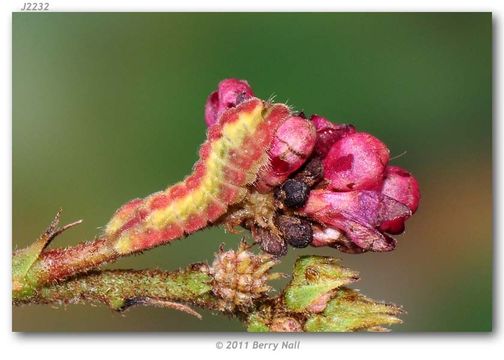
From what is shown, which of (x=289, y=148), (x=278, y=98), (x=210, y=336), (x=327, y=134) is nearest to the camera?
(x=289, y=148)

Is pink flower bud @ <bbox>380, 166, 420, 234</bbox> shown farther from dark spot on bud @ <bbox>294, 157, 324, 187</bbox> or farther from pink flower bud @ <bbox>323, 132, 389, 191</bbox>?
dark spot on bud @ <bbox>294, 157, 324, 187</bbox>

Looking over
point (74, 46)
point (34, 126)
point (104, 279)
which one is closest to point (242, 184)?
point (104, 279)

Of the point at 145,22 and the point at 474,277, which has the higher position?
the point at 145,22

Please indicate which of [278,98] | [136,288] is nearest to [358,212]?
[136,288]

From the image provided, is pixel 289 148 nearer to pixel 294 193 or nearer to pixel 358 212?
pixel 294 193

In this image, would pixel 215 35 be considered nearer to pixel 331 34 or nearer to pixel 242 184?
pixel 331 34
